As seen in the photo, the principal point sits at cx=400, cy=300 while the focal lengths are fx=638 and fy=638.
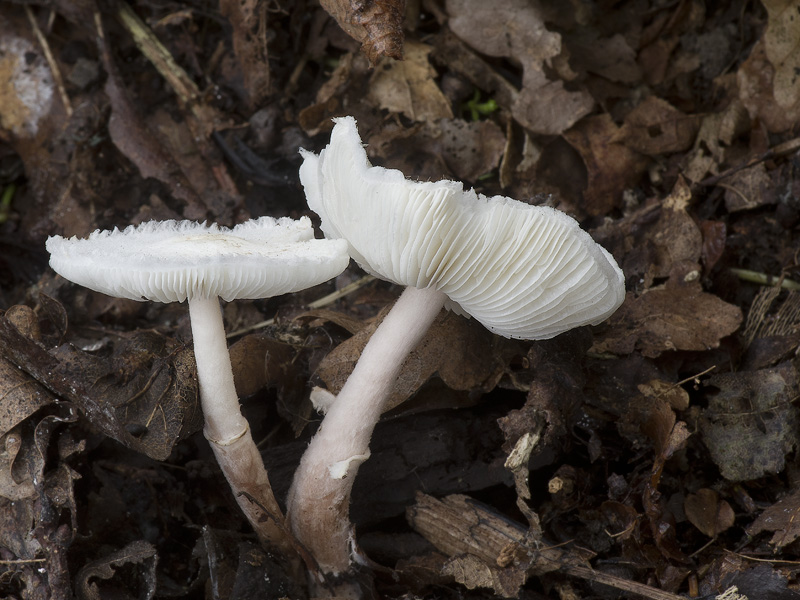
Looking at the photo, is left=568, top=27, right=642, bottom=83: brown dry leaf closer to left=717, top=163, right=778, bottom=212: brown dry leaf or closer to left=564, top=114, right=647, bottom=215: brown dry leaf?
left=564, top=114, right=647, bottom=215: brown dry leaf

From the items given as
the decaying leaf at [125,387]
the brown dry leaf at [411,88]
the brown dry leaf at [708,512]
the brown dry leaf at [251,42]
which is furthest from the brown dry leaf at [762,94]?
the decaying leaf at [125,387]

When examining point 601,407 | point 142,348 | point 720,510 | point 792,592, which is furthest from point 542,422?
point 142,348

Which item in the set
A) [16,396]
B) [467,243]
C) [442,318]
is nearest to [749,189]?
[442,318]

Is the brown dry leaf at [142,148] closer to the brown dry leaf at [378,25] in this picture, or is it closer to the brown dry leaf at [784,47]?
the brown dry leaf at [378,25]

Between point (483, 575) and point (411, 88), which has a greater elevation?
point (411, 88)

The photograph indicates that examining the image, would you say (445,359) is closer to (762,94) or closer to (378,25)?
(378,25)

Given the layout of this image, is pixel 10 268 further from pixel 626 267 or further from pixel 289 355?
pixel 626 267
